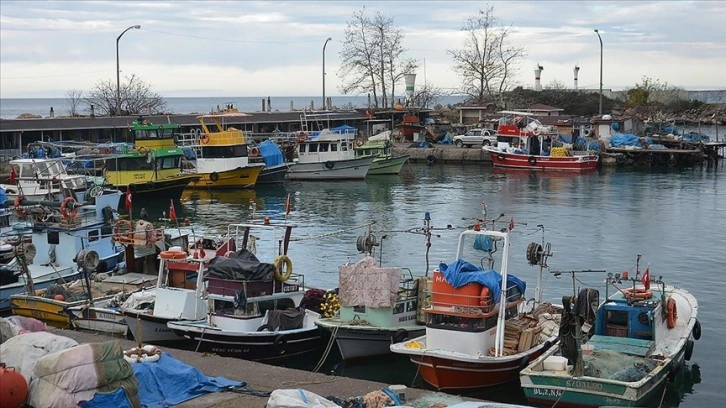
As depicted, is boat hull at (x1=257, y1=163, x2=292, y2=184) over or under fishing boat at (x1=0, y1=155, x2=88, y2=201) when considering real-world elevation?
under

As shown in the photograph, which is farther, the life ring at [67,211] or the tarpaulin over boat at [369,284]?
the life ring at [67,211]

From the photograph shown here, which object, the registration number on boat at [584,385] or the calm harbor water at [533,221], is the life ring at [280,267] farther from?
the registration number on boat at [584,385]

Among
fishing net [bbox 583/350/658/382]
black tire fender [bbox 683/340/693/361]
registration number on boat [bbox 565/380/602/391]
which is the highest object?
fishing net [bbox 583/350/658/382]

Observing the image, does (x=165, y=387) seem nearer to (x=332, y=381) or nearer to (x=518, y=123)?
(x=332, y=381)

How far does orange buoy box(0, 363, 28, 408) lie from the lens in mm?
13000

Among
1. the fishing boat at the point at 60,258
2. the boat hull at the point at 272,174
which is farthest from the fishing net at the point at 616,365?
the boat hull at the point at 272,174

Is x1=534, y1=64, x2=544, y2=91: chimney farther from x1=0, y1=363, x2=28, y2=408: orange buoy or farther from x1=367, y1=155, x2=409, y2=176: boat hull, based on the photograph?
x1=0, y1=363, x2=28, y2=408: orange buoy

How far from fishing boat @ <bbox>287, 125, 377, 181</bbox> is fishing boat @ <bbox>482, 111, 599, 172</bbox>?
1098cm

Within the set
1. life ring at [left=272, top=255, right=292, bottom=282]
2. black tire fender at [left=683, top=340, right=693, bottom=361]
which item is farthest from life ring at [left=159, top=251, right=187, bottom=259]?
black tire fender at [left=683, top=340, right=693, bottom=361]

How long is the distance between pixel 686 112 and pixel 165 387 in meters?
110

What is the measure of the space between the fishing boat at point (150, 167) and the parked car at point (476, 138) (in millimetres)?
28681

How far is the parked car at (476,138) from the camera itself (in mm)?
74750

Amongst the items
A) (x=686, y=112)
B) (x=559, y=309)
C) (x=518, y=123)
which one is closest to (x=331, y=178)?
(x=518, y=123)

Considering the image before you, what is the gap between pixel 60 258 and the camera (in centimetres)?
2695
